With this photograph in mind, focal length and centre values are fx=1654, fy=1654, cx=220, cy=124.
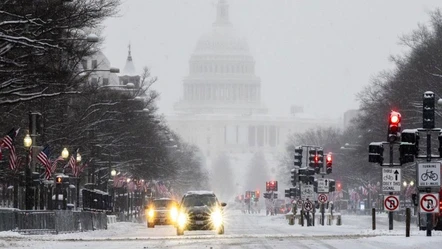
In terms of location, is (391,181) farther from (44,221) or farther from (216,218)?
(44,221)

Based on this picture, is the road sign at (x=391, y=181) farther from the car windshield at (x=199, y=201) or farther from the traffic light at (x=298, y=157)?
the traffic light at (x=298, y=157)

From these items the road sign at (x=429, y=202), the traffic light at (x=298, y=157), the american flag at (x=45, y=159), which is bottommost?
the road sign at (x=429, y=202)

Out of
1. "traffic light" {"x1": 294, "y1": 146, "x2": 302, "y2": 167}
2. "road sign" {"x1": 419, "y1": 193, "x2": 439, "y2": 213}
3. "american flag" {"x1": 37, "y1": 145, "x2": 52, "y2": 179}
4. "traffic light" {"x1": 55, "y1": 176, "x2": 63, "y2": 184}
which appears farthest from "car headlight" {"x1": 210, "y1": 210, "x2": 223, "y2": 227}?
"traffic light" {"x1": 294, "y1": 146, "x2": 302, "y2": 167}

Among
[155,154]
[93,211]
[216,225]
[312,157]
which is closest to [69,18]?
[216,225]

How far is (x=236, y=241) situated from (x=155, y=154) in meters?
67.0

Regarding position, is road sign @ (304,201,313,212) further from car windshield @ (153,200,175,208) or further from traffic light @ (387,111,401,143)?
traffic light @ (387,111,401,143)

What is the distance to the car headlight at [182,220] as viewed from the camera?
5912 cm

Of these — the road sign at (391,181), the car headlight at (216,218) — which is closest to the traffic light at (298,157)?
the car headlight at (216,218)

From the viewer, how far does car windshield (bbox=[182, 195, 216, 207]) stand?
60750 mm

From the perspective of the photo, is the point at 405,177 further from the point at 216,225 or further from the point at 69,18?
the point at 69,18

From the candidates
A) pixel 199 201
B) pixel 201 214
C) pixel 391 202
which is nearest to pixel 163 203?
pixel 199 201

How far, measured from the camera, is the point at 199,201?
60.9m

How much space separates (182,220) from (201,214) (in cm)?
109

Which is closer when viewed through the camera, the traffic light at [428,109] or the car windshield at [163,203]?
the traffic light at [428,109]
